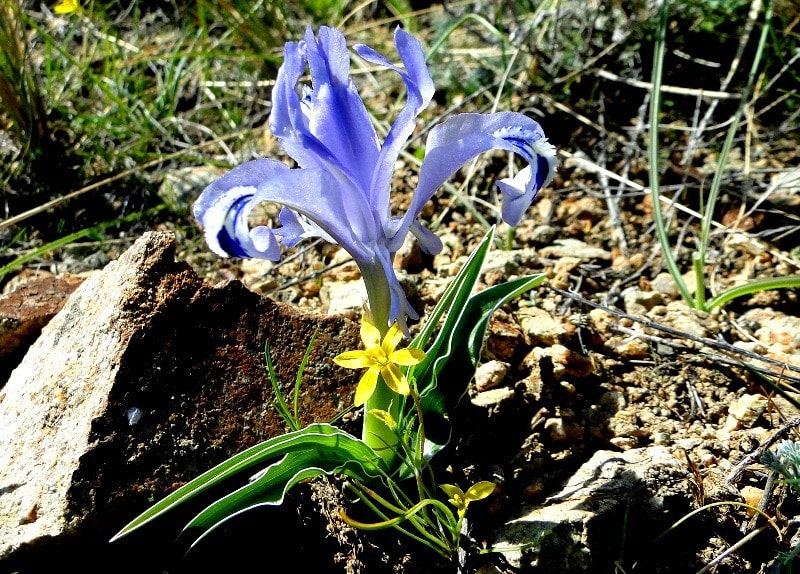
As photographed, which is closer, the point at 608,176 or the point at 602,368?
the point at 602,368

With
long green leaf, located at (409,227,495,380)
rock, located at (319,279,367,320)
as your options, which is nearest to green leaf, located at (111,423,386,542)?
long green leaf, located at (409,227,495,380)

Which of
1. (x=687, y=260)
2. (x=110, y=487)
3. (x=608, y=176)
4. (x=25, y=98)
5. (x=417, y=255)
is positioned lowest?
(x=687, y=260)

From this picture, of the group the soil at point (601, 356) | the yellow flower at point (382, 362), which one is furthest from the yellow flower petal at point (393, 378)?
the soil at point (601, 356)

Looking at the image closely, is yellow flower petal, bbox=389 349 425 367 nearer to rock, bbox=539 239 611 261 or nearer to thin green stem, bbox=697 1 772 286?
thin green stem, bbox=697 1 772 286

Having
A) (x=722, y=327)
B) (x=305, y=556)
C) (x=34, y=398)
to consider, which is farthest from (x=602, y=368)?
(x=34, y=398)

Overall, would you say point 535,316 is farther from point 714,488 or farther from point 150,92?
point 150,92

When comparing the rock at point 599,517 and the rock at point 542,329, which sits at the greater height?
the rock at point 542,329

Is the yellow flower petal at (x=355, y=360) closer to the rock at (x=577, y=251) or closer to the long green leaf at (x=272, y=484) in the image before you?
the long green leaf at (x=272, y=484)
